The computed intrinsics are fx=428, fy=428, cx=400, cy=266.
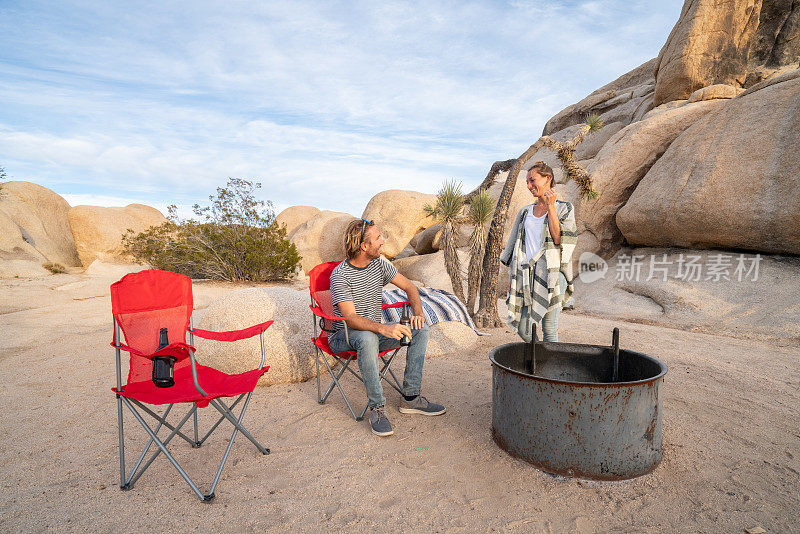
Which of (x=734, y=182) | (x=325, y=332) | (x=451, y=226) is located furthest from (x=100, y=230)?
(x=734, y=182)

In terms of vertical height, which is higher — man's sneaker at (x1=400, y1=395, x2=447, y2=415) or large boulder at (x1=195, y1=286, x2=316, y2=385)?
large boulder at (x1=195, y1=286, x2=316, y2=385)

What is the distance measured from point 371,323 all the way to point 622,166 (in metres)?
9.39

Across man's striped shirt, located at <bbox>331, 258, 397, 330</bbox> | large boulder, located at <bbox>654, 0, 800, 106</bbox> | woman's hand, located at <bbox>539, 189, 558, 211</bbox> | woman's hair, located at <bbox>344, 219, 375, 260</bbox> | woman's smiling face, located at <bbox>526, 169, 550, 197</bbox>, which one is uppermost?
large boulder, located at <bbox>654, 0, 800, 106</bbox>

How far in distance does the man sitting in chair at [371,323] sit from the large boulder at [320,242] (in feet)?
32.8

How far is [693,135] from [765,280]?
3.34 m

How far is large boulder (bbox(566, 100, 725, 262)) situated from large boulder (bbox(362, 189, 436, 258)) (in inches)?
171

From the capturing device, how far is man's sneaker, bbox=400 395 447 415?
3.32m

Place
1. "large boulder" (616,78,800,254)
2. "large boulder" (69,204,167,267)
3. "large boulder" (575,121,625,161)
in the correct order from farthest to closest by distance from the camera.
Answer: "large boulder" (69,204,167,267) → "large boulder" (575,121,625,161) → "large boulder" (616,78,800,254)

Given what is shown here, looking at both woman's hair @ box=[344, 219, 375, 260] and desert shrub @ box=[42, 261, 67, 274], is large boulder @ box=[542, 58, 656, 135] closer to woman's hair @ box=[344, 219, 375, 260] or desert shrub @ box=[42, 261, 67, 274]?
woman's hair @ box=[344, 219, 375, 260]

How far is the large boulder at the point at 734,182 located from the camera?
23.2 ft

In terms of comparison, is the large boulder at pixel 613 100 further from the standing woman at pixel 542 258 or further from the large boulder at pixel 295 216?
the standing woman at pixel 542 258

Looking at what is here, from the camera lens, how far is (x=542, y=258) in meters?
3.50

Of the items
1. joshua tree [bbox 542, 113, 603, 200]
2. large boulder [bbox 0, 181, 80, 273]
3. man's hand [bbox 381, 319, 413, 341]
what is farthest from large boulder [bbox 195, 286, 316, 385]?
large boulder [bbox 0, 181, 80, 273]

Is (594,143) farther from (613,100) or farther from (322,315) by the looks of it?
(322,315)
